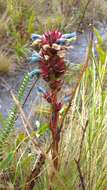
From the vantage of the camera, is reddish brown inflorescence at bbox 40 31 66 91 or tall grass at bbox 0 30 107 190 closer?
reddish brown inflorescence at bbox 40 31 66 91

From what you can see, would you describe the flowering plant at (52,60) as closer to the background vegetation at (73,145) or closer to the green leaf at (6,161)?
the background vegetation at (73,145)

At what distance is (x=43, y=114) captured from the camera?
234cm

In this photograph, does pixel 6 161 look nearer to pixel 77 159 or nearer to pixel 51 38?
pixel 77 159

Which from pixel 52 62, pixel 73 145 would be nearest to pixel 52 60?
pixel 52 62

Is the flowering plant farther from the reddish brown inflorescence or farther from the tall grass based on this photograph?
the tall grass

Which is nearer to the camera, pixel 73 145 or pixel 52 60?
pixel 52 60

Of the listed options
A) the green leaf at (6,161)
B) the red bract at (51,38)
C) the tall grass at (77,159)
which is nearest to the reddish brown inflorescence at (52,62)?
the red bract at (51,38)

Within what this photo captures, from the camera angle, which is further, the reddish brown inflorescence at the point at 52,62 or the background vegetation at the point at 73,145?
the background vegetation at the point at 73,145

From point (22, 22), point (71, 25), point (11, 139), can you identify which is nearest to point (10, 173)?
point (11, 139)

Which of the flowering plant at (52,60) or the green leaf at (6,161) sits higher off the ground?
the flowering plant at (52,60)

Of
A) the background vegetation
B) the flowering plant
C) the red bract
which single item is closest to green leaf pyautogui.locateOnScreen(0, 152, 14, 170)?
the background vegetation

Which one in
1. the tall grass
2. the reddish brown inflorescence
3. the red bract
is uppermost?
the red bract

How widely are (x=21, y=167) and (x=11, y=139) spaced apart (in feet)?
0.86

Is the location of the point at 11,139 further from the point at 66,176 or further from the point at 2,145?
the point at 66,176
